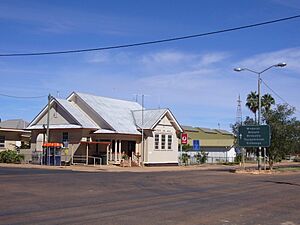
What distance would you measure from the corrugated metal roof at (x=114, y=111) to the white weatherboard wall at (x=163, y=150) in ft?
6.64

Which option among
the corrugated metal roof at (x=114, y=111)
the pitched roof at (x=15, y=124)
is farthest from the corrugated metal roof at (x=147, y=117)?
the pitched roof at (x=15, y=124)

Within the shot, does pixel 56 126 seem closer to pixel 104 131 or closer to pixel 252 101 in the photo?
pixel 104 131

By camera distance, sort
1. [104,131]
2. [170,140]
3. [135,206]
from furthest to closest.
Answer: [170,140]
[104,131]
[135,206]

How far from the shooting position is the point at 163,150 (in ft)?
163

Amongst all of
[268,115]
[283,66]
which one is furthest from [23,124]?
[283,66]

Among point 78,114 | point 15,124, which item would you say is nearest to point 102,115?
point 78,114

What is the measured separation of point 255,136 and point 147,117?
1364 cm

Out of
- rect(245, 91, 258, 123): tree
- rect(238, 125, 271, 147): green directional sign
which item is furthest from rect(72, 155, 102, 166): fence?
rect(245, 91, 258, 123): tree

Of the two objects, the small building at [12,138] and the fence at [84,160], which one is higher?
the small building at [12,138]

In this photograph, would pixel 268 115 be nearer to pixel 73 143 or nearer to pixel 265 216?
pixel 73 143

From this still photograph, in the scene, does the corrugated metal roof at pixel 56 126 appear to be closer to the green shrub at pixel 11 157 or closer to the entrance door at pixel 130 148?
the green shrub at pixel 11 157

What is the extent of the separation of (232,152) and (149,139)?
128ft

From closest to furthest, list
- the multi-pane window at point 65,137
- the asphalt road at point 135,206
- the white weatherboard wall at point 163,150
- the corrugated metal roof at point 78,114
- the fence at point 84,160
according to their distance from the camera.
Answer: the asphalt road at point 135,206 < the corrugated metal roof at point 78,114 < the fence at point 84,160 < the multi-pane window at point 65,137 < the white weatherboard wall at point 163,150

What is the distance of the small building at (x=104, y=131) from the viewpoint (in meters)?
44.8
